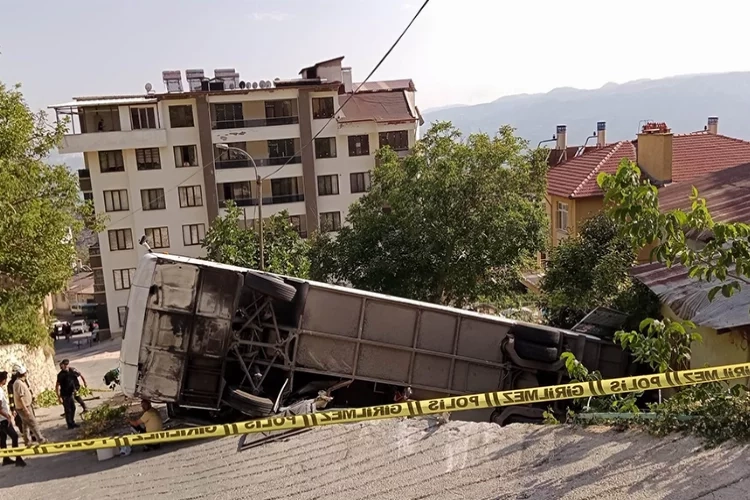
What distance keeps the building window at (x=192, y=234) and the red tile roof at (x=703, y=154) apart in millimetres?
27101

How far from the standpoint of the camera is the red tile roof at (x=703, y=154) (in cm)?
2292

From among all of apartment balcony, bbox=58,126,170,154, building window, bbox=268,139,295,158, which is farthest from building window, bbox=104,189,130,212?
building window, bbox=268,139,295,158

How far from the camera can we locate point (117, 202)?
3775cm

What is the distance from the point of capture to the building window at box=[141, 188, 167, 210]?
37.8m

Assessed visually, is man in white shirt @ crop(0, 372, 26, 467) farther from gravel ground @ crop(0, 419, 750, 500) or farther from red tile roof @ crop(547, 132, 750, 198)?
red tile roof @ crop(547, 132, 750, 198)

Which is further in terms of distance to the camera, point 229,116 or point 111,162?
point 229,116

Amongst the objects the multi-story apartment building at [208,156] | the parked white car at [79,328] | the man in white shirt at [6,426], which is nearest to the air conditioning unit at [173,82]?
the multi-story apartment building at [208,156]

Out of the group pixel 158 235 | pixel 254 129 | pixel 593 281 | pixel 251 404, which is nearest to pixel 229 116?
pixel 254 129

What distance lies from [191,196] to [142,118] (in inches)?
211

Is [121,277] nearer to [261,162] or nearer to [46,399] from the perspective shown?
[261,162]

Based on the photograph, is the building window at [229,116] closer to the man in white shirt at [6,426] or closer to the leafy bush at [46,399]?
the leafy bush at [46,399]

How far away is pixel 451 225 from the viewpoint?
18.4m

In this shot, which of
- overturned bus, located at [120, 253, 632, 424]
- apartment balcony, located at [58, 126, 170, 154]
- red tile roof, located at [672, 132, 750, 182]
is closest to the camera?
overturned bus, located at [120, 253, 632, 424]

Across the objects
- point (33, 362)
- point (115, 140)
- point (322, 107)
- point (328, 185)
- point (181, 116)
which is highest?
point (322, 107)
